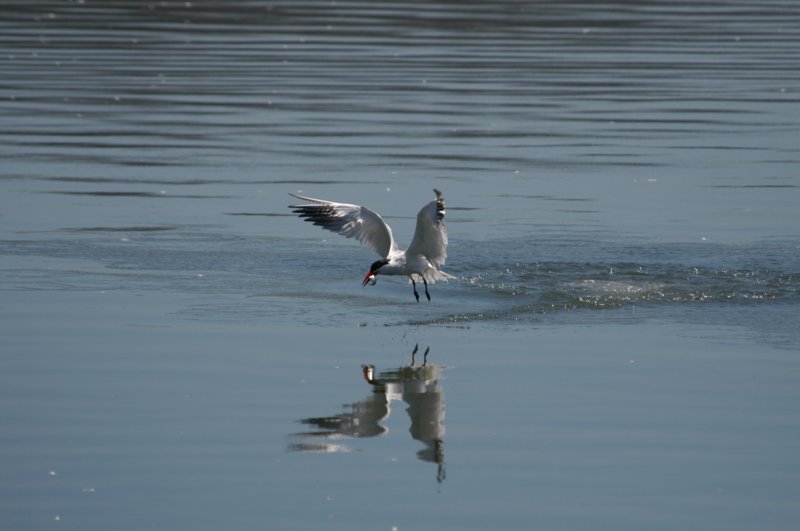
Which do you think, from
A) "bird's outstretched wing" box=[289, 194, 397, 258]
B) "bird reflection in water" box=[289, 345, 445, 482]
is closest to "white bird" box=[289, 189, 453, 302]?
"bird's outstretched wing" box=[289, 194, 397, 258]

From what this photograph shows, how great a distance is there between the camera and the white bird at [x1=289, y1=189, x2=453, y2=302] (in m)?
11.6

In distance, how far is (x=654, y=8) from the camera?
5044cm

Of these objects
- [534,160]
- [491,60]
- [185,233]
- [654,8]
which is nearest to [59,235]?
[185,233]

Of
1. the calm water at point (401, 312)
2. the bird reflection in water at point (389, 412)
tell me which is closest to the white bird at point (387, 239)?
the calm water at point (401, 312)

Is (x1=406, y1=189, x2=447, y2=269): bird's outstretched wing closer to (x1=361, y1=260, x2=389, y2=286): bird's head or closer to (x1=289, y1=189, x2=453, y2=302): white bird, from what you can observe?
(x1=289, y1=189, x2=453, y2=302): white bird

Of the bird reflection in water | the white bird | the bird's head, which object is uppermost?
the white bird

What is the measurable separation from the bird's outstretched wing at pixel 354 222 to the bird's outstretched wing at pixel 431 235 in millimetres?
250

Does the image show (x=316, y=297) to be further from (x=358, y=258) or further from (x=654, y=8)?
(x=654, y=8)

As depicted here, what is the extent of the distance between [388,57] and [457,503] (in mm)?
25459

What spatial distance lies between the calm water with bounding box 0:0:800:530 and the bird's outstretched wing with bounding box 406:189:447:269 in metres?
0.37

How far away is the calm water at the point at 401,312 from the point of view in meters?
7.00

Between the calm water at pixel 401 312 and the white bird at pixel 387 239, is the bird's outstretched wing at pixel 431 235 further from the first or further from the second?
the calm water at pixel 401 312

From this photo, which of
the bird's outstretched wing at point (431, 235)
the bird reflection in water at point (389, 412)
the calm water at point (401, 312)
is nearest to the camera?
the calm water at point (401, 312)

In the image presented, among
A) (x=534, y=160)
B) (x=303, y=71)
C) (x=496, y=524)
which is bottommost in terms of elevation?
(x=496, y=524)
